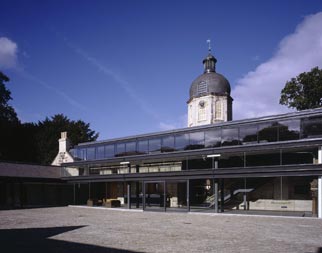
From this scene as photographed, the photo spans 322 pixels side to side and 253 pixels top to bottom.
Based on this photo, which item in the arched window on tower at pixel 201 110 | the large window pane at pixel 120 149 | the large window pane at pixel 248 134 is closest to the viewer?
the large window pane at pixel 248 134

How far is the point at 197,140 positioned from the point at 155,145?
3.94m

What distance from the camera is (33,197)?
3359 centimetres

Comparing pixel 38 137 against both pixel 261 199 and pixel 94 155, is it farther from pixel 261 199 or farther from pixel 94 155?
pixel 261 199

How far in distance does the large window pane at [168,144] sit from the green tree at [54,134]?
2477cm

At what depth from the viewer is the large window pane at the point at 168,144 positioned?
26375 mm

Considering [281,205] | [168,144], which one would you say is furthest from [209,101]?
[281,205]

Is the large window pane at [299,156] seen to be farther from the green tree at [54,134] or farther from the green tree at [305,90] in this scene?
the green tree at [54,134]

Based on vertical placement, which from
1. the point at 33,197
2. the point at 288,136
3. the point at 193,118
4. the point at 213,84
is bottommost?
the point at 33,197

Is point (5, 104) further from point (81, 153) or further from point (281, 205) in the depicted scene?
point (281, 205)

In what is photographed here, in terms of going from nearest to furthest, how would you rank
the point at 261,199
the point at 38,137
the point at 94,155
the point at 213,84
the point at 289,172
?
the point at 289,172 → the point at 261,199 → the point at 94,155 → the point at 213,84 → the point at 38,137

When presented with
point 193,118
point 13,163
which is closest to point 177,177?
point 13,163

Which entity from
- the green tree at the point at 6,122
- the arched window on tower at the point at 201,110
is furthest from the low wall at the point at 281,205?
the green tree at the point at 6,122

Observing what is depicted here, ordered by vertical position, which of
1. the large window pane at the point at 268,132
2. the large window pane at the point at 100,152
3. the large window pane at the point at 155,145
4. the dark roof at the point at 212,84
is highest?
the dark roof at the point at 212,84

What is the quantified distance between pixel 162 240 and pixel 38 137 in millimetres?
38826
